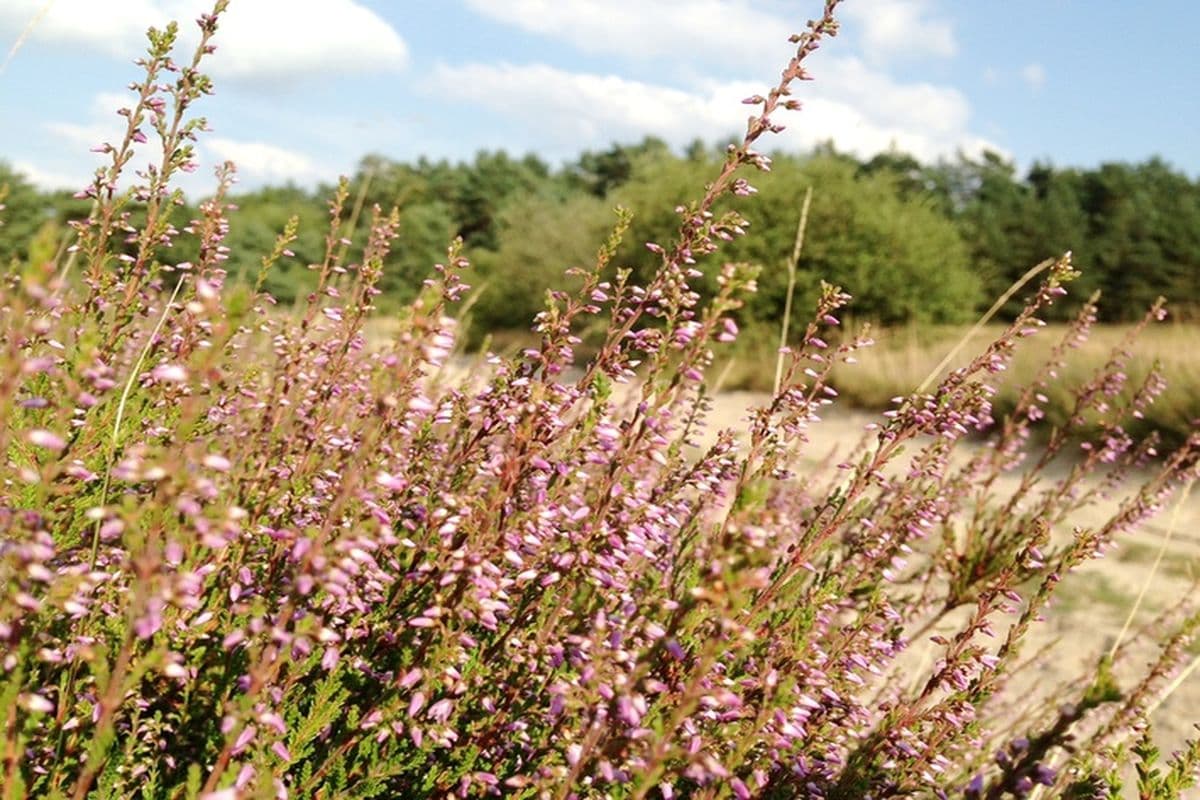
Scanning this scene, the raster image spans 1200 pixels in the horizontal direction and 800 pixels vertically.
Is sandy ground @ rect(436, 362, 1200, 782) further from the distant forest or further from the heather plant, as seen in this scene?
the distant forest

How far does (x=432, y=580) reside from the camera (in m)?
1.87

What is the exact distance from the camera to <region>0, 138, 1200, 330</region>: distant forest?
24.2 metres

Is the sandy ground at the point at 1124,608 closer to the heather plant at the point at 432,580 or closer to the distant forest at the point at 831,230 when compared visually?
the heather plant at the point at 432,580

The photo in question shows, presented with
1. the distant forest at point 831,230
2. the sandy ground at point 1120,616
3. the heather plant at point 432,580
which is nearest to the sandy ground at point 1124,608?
the sandy ground at point 1120,616

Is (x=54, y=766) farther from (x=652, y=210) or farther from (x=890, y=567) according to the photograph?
(x=652, y=210)

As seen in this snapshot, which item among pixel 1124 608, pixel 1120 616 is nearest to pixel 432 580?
pixel 1120 616

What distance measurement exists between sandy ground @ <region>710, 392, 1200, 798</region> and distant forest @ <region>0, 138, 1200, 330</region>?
14.4ft

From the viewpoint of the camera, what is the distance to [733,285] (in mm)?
1649

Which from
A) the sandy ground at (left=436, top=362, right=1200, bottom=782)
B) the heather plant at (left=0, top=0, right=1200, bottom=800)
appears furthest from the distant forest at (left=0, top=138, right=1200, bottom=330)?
the sandy ground at (left=436, top=362, right=1200, bottom=782)

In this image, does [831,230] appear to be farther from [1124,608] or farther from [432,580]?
[432,580]

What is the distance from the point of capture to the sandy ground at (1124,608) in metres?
5.53

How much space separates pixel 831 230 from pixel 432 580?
24.2 m

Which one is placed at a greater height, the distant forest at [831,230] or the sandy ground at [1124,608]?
the distant forest at [831,230]

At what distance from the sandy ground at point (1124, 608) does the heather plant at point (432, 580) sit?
227cm
